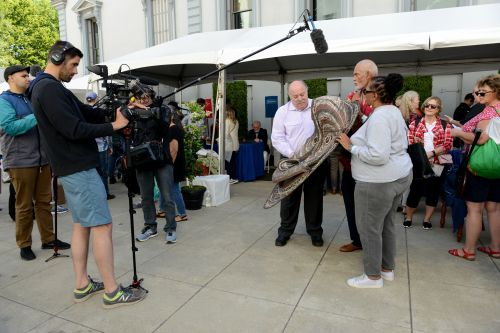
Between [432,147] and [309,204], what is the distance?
184 cm

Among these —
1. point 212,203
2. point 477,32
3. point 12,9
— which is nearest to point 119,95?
point 212,203

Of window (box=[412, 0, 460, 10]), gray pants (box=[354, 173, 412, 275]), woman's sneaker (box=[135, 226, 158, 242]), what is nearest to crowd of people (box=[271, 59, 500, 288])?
gray pants (box=[354, 173, 412, 275])

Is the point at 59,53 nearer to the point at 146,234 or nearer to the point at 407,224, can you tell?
the point at 146,234

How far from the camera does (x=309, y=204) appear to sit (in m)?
3.79

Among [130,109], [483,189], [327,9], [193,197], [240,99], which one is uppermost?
[327,9]

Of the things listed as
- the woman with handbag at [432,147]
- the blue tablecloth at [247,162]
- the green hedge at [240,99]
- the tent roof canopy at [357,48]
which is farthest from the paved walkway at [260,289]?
the green hedge at [240,99]

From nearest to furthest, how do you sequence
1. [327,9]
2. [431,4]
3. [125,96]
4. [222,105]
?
[125,96] → [222,105] → [431,4] → [327,9]

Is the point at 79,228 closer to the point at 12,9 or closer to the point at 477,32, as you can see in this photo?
the point at 477,32

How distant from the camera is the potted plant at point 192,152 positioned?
5430mm

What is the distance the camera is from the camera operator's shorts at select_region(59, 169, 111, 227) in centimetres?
248

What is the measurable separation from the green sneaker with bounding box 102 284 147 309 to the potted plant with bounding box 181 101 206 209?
272 centimetres

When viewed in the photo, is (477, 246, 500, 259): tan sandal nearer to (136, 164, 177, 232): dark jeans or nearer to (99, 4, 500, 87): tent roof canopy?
(99, 4, 500, 87): tent roof canopy

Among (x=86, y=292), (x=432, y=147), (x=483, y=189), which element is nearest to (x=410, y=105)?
(x=432, y=147)

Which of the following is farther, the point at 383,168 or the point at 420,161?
the point at 420,161
